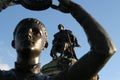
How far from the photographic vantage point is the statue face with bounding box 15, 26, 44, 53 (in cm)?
365

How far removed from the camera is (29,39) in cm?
368

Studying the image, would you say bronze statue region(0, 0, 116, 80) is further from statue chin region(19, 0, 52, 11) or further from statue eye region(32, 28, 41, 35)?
statue chin region(19, 0, 52, 11)

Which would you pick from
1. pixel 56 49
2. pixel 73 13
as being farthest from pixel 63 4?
pixel 56 49

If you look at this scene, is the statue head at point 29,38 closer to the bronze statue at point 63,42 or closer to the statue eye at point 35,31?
the statue eye at point 35,31

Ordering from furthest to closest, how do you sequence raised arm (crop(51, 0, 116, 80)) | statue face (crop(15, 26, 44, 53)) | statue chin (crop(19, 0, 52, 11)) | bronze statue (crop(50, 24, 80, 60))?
bronze statue (crop(50, 24, 80, 60)) < statue chin (crop(19, 0, 52, 11)) < statue face (crop(15, 26, 44, 53)) < raised arm (crop(51, 0, 116, 80))

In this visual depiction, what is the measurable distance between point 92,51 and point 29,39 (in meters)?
0.54

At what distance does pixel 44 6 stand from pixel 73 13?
0.87 feet

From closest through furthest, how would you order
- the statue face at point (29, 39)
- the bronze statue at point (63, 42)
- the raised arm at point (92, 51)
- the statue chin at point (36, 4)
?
the raised arm at point (92, 51) < the statue face at point (29, 39) < the statue chin at point (36, 4) < the bronze statue at point (63, 42)

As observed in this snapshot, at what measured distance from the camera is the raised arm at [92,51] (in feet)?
11.5

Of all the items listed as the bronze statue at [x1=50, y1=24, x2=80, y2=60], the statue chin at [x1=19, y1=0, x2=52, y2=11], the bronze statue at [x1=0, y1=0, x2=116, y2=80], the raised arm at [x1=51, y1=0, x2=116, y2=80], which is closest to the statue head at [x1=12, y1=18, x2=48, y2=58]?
the bronze statue at [x1=0, y1=0, x2=116, y2=80]

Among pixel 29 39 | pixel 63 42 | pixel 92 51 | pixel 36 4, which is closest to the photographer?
pixel 92 51

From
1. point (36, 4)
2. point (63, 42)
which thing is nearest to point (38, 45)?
point (36, 4)

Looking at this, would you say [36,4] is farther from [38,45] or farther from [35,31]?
[38,45]

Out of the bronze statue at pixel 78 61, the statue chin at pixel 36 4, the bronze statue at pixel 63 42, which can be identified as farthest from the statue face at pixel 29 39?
the bronze statue at pixel 63 42
